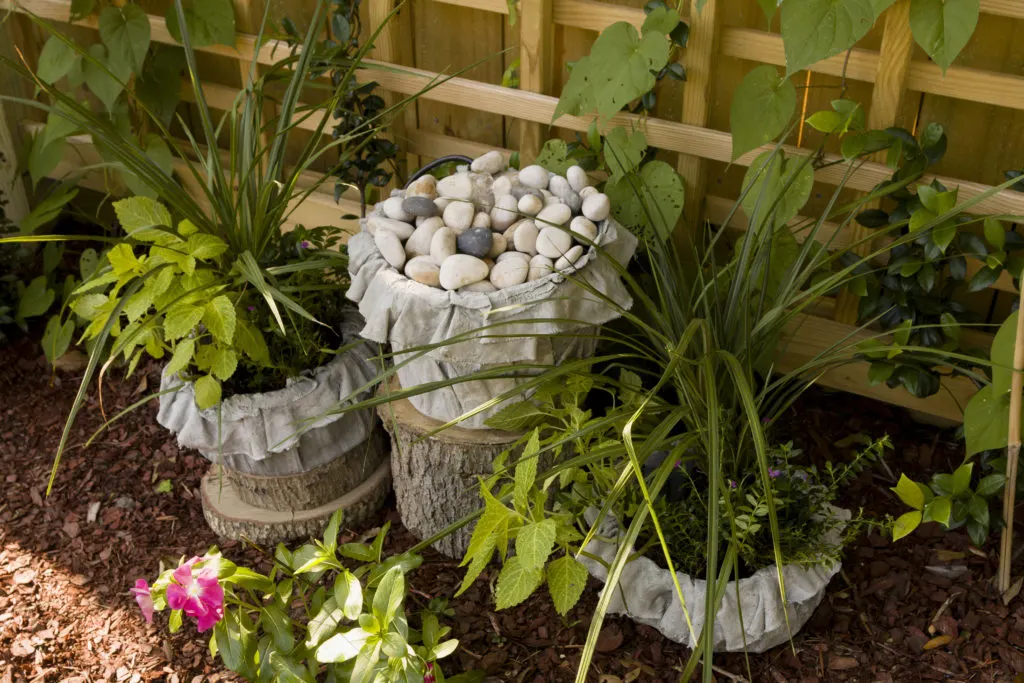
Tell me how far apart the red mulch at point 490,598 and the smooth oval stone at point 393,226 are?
0.63 metres

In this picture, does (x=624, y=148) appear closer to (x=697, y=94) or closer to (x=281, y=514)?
(x=697, y=94)

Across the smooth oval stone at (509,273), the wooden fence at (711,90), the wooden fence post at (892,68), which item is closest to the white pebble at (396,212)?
the smooth oval stone at (509,273)

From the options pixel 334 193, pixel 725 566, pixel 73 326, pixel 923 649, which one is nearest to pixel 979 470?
pixel 923 649

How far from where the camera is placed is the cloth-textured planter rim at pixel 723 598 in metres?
1.50

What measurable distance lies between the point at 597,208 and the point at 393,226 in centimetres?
34

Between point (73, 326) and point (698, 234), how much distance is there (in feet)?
4.56

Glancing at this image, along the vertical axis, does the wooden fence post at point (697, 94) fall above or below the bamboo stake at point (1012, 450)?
above

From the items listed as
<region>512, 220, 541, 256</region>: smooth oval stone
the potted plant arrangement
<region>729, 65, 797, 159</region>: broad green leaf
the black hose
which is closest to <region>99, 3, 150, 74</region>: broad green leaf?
the potted plant arrangement

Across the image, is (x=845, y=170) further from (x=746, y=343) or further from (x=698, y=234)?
(x=746, y=343)

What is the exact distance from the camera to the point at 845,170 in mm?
1755

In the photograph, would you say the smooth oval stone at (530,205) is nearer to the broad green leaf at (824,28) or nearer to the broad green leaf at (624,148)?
the broad green leaf at (624,148)

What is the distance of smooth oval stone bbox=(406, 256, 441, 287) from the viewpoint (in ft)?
5.01

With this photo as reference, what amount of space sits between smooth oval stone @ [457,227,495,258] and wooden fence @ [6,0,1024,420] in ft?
1.44

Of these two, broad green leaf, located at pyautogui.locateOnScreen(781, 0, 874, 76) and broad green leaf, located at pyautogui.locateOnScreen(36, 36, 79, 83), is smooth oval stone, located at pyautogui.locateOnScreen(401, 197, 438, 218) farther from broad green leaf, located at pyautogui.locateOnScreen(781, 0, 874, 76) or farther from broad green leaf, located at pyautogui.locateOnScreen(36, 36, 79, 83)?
broad green leaf, located at pyautogui.locateOnScreen(36, 36, 79, 83)
